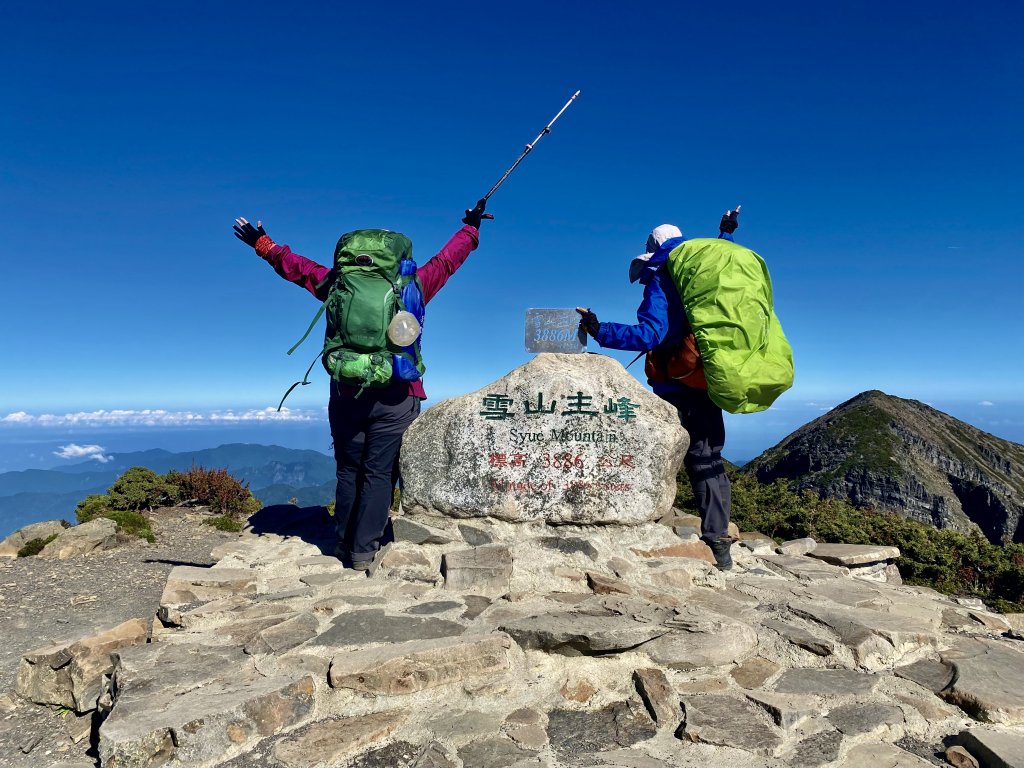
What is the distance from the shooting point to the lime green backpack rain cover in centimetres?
524

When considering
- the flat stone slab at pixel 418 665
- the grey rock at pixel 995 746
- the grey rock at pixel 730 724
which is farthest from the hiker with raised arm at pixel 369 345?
the grey rock at pixel 995 746

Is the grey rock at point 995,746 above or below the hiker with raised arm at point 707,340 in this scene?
below

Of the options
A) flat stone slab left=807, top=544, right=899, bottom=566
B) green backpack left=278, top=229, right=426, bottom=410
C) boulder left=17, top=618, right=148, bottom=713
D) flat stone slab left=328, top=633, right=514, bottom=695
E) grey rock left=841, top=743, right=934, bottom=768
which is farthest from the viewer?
flat stone slab left=807, top=544, right=899, bottom=566

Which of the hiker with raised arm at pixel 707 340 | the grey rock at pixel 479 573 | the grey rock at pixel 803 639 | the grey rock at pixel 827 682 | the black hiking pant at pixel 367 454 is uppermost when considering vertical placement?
the hiker with raised arm at pixel 707 340

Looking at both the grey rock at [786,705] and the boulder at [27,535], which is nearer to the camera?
the grey rock at [786,705]

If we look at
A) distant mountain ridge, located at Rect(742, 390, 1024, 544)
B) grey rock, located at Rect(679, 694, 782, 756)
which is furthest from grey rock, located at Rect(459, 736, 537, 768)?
distant mountain ridge, located at Rect(742, 390, 1024, 544)

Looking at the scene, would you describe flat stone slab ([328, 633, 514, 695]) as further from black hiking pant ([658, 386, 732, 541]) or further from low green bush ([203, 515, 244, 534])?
low green bush ([203, 515, 244, 534])

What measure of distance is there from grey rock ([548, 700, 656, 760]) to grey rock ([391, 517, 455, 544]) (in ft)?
8.14

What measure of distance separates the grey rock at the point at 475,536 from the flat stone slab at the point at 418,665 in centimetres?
180

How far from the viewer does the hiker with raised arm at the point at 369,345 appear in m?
5.41

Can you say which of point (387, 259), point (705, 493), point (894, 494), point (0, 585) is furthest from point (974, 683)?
point (894, 494)

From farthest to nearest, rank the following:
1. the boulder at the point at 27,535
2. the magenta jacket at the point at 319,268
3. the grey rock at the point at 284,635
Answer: the boulder at the point at 27,535 < the magenta jacket at the point at 319,268 < the grey rock at the point at 284,635

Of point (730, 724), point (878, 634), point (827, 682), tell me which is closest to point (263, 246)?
point (730, 724)

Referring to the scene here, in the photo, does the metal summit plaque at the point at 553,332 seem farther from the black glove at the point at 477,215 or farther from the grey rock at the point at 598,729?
the grey rock at the point at 598,729
